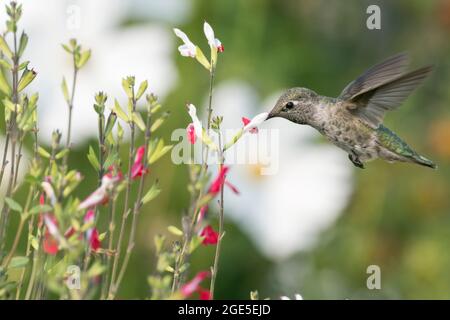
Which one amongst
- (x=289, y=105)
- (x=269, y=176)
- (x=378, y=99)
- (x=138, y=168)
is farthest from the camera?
(x=269, y=176)

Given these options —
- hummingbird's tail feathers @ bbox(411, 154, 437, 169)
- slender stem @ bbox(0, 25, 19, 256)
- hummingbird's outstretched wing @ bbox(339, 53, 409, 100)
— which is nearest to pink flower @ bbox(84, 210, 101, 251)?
slender stem @ bbox(0, 25, 19, 256)

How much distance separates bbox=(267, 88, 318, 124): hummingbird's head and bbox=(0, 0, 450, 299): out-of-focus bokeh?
4.52ft

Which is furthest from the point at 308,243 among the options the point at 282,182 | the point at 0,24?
the point at 0,24

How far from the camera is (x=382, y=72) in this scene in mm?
1581

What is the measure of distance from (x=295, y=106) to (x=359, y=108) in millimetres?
172

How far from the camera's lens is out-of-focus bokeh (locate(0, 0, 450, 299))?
3004 mm

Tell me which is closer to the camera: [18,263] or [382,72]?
[18,263]

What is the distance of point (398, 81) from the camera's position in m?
1.52

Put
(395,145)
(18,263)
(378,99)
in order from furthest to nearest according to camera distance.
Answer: (395,145) < (378,99) < (18,263)

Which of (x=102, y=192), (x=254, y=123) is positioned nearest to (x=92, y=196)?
→ (x=102, y=192)

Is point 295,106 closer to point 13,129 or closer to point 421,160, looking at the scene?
point 421,160

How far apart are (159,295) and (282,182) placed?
2256 millimetres

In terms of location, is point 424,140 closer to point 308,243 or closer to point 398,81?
point 308,243

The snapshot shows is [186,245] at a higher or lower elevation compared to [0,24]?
lower
